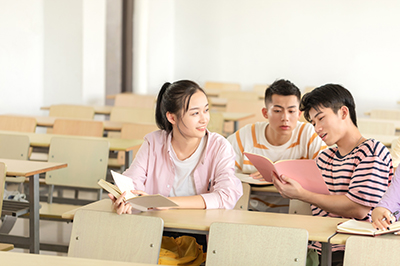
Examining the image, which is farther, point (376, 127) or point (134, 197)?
point (376, 127)

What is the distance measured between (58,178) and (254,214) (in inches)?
66.1

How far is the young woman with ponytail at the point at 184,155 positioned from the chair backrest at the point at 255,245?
399 millimetres

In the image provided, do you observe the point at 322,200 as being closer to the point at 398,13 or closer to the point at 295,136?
the point at 295,136

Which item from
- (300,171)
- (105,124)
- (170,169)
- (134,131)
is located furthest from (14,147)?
(300,171)

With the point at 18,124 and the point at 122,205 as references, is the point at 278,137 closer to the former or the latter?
the point at 122,205

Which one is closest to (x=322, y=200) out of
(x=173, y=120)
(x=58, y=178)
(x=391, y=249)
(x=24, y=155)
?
(x=391, y=249)

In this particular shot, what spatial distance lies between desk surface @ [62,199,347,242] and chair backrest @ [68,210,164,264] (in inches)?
3.1

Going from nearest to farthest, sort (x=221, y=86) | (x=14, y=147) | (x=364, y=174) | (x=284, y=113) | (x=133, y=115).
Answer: (x=364, y=174), (x=284, y=113), (x=14, y=147), (x=133, y=115), (x=221, y=86)

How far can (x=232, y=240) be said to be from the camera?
60.9 inches

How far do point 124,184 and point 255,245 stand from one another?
1.94 ft

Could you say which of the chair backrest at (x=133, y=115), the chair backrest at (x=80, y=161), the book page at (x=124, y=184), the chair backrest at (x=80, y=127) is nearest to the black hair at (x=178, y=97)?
the book page at (x=124, y=184)

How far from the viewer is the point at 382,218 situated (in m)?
1.63

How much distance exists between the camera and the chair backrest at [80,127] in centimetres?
393

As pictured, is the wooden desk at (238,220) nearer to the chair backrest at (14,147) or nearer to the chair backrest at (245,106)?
the chair backrest at (14,147)
